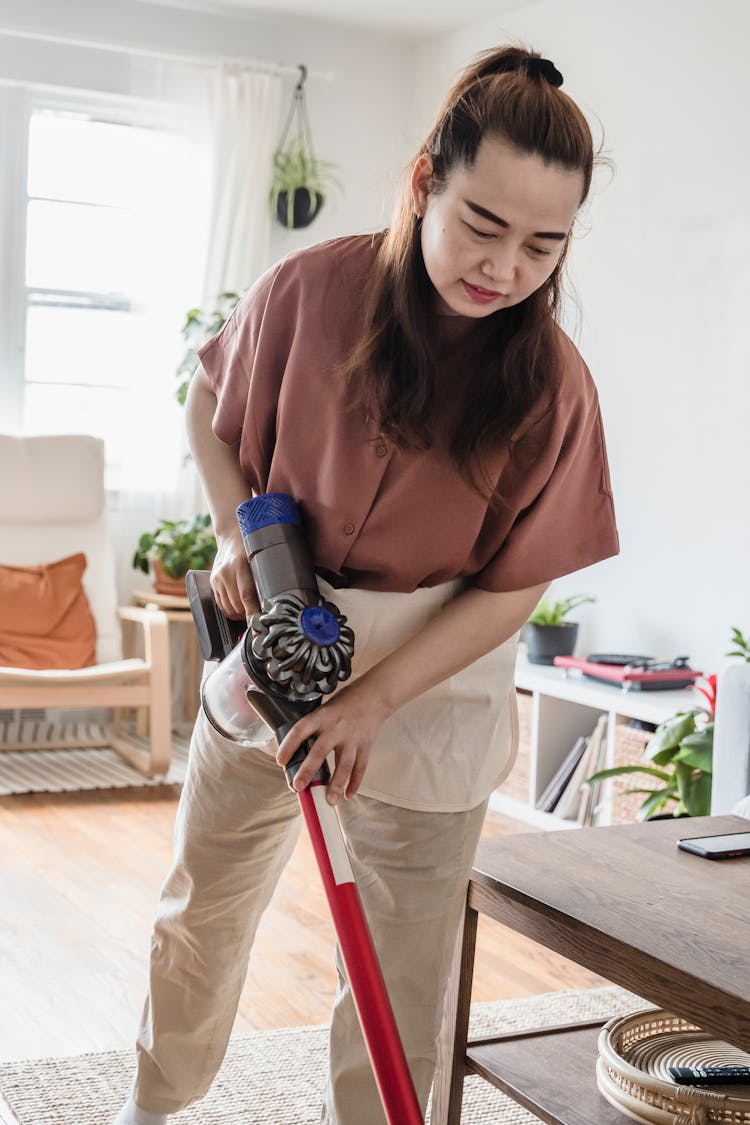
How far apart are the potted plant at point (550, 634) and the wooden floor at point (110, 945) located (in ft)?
3.08

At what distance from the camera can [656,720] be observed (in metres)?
3.35

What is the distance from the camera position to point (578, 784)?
3693mm

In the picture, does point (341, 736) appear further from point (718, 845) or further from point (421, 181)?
point (718, 845)

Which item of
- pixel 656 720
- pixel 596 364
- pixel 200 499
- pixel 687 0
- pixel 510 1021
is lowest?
pixel 510 1021

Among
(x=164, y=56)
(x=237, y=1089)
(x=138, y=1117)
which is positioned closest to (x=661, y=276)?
(x=164, y=56)

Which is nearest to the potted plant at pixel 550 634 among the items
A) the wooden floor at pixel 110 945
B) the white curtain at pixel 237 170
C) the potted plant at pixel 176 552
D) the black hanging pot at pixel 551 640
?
the black hanging pot at pixel 551 640

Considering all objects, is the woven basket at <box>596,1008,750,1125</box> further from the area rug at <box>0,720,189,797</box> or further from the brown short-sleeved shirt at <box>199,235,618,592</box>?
the area rug at <box>0,720,189,797</box>

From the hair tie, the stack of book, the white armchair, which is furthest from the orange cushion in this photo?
the hair tie

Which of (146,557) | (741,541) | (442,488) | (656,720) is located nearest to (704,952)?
(442,488)

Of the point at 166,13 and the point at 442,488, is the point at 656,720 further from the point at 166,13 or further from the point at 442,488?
the point at 166,13

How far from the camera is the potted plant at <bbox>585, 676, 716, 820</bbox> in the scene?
9.56 ft

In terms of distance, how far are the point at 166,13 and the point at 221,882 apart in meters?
3.95

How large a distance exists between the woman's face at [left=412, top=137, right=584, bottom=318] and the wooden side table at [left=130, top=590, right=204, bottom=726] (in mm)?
3112

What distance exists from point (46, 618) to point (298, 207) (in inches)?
71.0
